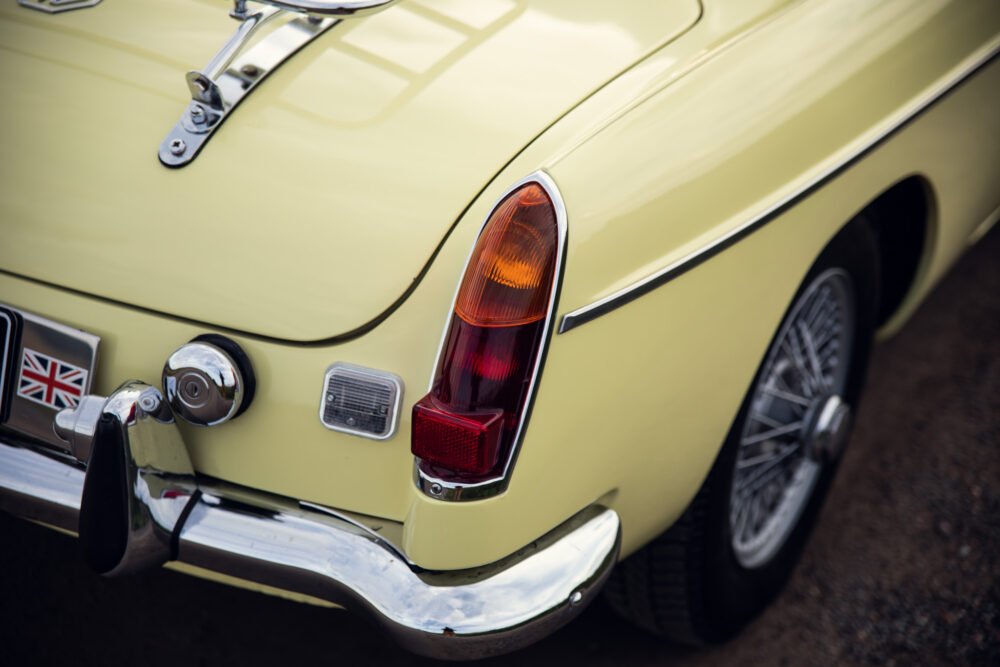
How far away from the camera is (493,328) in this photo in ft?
4.75

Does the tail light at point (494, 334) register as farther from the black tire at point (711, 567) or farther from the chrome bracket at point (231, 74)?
the black tire at point (711, 567)

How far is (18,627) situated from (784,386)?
1.77 m

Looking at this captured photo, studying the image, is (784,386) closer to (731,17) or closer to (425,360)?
(731,17)

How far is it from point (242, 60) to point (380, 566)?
900mm

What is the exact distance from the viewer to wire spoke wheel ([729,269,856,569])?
2232 mm

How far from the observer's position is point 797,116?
1775 mm

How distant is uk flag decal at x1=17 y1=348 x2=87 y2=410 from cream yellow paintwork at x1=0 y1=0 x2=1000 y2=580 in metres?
0.05

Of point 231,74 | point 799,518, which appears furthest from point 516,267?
point 799,518

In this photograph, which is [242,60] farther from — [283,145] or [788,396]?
[788,396]

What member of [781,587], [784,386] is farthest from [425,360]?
[781,587]

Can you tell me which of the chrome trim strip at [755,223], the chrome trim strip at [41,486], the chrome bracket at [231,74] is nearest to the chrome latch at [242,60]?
the chrome bracket at [231,74]

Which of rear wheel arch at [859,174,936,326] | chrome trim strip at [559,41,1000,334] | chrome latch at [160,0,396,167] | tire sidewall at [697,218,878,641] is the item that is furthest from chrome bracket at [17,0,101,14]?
rear wheel arch at [859,174,936,326]

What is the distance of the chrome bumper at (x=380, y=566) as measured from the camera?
4.87 feet

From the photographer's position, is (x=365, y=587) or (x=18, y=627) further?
(x=18, y=627)
